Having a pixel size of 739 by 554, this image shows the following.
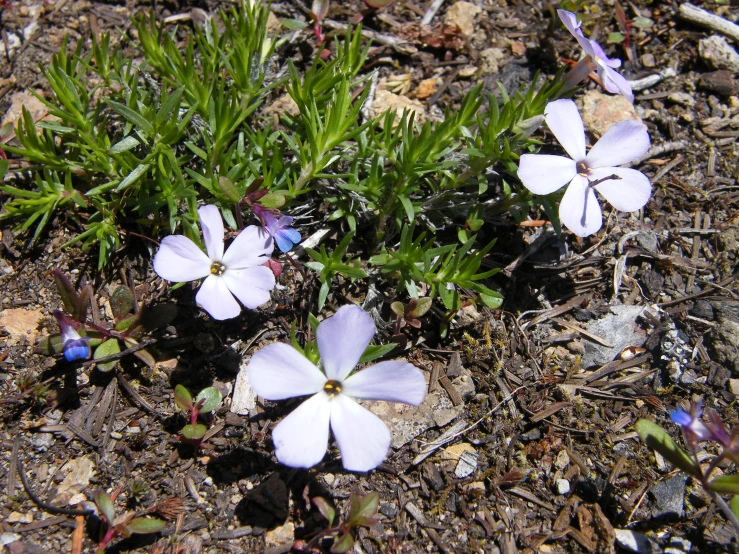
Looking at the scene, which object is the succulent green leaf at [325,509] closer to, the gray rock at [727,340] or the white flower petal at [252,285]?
the white flower petal at [252,285]

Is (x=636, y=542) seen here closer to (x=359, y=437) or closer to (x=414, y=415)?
(x=414, y=415)

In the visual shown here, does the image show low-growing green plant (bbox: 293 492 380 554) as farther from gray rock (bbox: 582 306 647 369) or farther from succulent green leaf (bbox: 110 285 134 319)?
gray rock (bbox: 582 306 647 369)

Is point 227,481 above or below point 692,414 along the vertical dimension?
below

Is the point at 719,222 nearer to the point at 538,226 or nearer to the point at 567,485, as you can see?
the point at 538,226

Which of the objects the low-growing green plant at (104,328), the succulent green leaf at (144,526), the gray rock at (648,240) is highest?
the low-growing green plant at (104,328)

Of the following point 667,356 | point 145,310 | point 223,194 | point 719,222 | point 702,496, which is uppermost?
point 223,194

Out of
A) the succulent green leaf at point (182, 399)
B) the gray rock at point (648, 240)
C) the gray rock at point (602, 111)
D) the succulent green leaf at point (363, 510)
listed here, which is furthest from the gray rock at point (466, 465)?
the gray rock at point (602, 111)

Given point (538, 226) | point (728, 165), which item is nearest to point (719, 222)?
point (728, 165)

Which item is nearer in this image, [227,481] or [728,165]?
[227,481]
